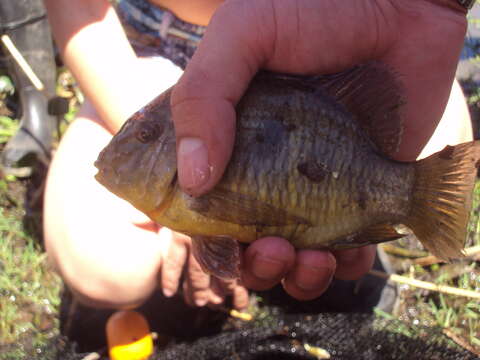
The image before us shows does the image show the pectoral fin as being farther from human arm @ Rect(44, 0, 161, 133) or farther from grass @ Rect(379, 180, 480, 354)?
grass @ Rect(379, 180, 480, 354)

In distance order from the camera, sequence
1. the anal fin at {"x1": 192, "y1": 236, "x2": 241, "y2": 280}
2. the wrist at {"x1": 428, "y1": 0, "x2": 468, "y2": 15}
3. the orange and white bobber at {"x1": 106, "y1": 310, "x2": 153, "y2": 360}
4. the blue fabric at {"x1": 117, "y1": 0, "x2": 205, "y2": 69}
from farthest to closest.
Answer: the blue fabric at {"x1": 117, "y1": 0, "x2": 205, "y2": 69}
the orange and white bobber at {"x1": 106, "y1": 310, "x2": 153, "y2": 360}
the wrist at {"x1": 428, "y1": 0, "x2": 468, "y2": 15}
the anal fin at {"x1": 192, "y1": 236, "x2": 241, "y2": 280}

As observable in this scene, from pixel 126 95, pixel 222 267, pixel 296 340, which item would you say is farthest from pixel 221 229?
pixel 126 95

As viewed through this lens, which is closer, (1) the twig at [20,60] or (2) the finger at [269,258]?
(2) the finger at [269,258]

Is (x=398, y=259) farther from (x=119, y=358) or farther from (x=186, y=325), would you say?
(x=119, y=358)

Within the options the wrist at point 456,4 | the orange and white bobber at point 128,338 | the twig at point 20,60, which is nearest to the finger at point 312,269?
the orange and white bobber at point 128,338

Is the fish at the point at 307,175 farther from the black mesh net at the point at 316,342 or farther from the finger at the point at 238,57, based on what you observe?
the black mesh net at the point at 316,342

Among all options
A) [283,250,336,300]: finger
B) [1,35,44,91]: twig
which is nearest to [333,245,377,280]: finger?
[283,250,336,300]: finger
